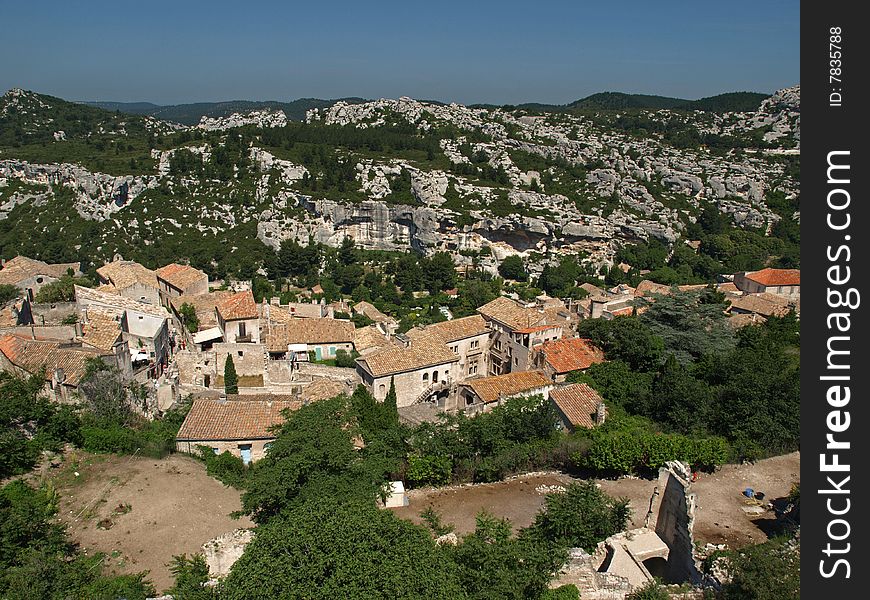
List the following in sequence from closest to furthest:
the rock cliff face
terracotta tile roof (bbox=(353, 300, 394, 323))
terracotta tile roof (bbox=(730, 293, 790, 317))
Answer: terracotta tile roof (bbox=(730, 293, 790, 317))
terracotta tile roof (bbox=(353, 300, 394, 323))
the rock cliff face

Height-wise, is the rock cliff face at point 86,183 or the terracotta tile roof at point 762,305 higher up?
the rock cliff face at point 86,183

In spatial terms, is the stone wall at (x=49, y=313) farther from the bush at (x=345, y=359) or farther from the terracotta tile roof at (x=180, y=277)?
the bush at (x=345, y=359)

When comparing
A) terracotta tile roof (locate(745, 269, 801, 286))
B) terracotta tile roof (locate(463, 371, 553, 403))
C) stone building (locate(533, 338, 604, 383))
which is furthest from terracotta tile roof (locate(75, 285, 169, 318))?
terracotta tile roof (locate(745, 269, 801, 286))

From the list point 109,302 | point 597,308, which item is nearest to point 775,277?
point 597,308

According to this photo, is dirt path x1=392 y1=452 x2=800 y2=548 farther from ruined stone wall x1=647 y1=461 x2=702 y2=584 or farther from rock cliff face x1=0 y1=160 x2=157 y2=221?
rock cliff face x1=0 y1=160 x2=157 y2=221

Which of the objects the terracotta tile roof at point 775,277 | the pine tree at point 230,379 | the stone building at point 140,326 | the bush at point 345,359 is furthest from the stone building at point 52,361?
the terracotta tile roof at point 775,277

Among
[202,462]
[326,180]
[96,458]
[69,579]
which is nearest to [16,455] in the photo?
[96,458]

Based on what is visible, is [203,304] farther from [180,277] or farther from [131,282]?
[131,282]
